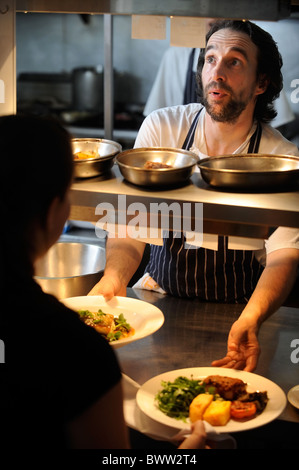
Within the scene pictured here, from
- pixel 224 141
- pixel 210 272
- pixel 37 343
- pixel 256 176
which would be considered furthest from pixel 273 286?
pixel 37 343

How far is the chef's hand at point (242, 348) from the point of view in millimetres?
1769

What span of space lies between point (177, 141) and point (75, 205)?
1071mm

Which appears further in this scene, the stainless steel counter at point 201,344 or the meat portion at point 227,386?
the stainless steel counter at point 201,344

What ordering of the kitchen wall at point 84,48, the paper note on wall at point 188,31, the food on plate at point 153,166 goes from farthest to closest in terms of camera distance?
the kitchen wall at point 84,48, the paper note on wall at point 188,31, the food on plate at point 153,166

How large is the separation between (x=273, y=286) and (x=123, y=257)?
58 cm

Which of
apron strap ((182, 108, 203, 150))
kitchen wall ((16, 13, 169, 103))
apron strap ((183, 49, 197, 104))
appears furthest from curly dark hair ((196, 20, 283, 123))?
kitchen wall ((16, 13, 169, 103))

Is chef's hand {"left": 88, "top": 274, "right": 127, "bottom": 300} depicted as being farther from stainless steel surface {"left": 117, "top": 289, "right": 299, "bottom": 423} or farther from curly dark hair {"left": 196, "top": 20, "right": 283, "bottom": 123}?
curly dark hair {"left": 196, "top": 20, "right": 283, "bottom": 123}

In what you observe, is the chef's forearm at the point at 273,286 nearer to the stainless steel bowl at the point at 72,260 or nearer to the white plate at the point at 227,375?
the white plate at the point at 227,375

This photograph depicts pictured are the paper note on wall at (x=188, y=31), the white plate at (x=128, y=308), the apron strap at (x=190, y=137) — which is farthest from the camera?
the apron strap at (x=190, y=137)

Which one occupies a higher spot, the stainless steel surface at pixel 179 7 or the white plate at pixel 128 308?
the stainless steel surface at pixel 179 7

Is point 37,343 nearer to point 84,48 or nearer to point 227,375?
point 227,375

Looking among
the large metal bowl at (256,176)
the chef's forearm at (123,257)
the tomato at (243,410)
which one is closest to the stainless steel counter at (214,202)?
the large metal bowl at (256,176)

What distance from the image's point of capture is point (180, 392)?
1.58m
